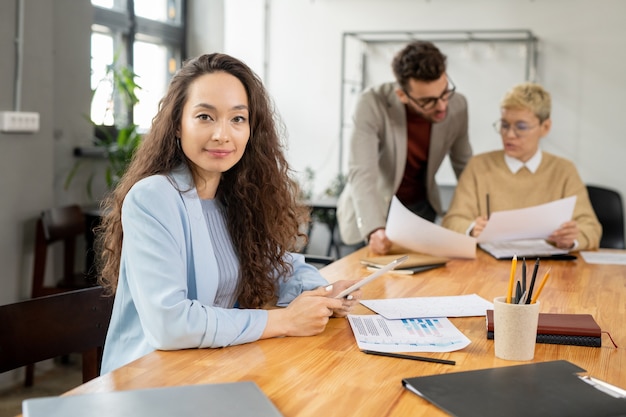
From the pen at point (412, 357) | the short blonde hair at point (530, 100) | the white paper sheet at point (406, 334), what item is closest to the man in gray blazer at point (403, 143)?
the short blonde hair at point (530, 100)

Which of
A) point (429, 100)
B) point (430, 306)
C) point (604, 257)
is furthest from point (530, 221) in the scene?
point (430, 306)

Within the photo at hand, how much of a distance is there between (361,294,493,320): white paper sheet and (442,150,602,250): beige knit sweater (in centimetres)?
93

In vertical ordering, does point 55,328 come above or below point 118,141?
below

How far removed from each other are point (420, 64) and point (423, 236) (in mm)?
676

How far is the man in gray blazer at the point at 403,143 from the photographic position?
2531 millimetres

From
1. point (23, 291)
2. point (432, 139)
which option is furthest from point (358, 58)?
point (23, 291)

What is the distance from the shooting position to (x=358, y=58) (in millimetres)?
5441

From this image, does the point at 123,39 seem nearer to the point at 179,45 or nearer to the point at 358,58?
the point at 179,45

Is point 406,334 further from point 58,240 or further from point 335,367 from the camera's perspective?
point 58,240

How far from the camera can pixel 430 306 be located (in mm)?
1605

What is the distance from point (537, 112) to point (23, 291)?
2374mm

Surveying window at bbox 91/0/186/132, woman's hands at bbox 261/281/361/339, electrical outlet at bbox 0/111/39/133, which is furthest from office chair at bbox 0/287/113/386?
window at bbox 91/0/186/132

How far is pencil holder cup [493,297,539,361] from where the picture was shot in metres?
1.21

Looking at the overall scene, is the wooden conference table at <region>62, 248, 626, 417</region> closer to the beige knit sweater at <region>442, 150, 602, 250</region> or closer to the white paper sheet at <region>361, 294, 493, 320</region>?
the white paper sheet at <region>361, 294, 493, 320</region>
